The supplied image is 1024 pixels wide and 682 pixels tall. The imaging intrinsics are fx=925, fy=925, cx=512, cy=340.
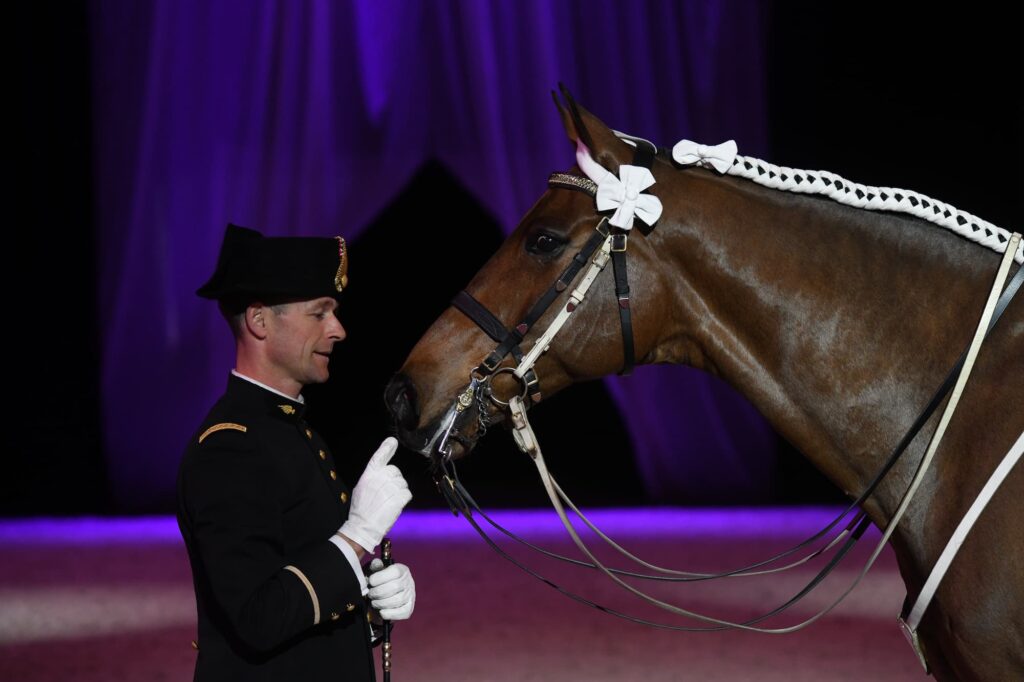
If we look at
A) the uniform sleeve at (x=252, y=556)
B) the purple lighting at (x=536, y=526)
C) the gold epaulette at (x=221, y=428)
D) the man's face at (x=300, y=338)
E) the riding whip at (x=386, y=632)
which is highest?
the man's face at (x=300, y=338)

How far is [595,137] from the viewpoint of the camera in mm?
1639

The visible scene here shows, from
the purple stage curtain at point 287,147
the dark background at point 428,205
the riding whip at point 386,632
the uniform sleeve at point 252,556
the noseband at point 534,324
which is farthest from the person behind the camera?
the purple stage curtain at point 287,147

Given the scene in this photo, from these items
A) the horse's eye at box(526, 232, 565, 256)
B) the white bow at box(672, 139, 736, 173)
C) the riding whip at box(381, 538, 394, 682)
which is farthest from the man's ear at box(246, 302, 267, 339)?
the white bow at box(672, 139, 736, 173)

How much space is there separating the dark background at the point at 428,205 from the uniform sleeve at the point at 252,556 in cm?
413

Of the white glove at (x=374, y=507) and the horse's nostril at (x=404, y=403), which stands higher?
the horse's nostril at (x=404, y=403)

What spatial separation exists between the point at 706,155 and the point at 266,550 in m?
0.96

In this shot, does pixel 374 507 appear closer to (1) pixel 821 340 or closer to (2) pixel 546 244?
(2) pixel 546 244

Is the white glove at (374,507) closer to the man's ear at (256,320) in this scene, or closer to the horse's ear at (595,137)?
the man's ear at (256,320)

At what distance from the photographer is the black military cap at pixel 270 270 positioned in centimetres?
137

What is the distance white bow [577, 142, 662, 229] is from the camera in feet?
4.98

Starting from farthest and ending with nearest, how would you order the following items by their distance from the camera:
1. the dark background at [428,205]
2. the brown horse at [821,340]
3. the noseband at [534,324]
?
the dark background at [428,205]
the noseband at [534,324]
the brown horse at [821,340]

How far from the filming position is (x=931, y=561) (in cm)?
135

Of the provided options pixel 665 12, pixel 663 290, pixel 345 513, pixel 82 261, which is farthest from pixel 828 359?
pixel 82 261

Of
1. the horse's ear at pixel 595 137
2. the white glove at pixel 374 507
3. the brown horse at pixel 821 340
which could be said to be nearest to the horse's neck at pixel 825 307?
the brown horse at pixel 821 340
